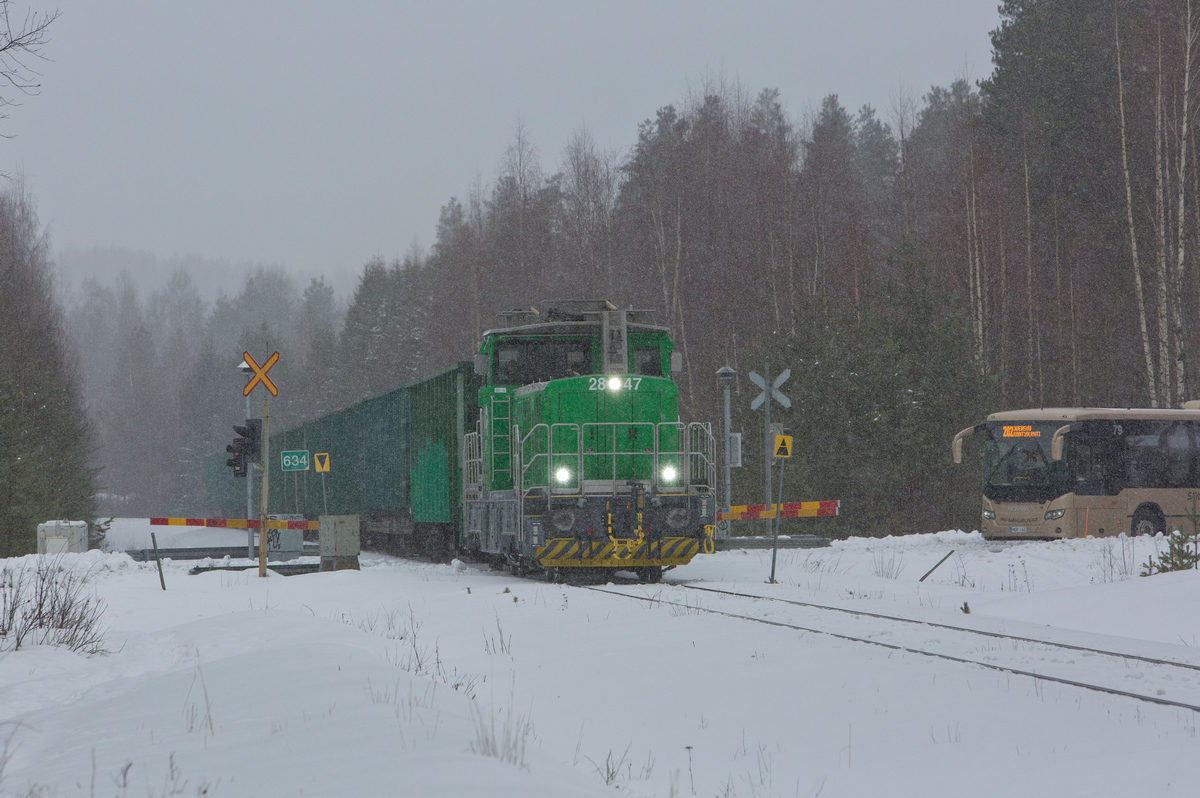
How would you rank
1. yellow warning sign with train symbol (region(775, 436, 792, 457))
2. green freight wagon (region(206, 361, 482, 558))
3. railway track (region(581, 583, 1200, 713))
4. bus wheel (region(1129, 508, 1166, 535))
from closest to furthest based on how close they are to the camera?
1. railway track (region(581, 583, 1200, 713))
2. yellow warning sign with train symbol (region(775, 436, 792, 457))
3. green freight wagon (region(206, 361, 482, 558))
4. bus wheel (region(1129, 508, 1166, 535))

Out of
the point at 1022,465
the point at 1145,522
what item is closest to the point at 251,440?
the point at 1022,465

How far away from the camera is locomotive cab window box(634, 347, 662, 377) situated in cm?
1529

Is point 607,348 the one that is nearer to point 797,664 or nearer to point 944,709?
point 797,664

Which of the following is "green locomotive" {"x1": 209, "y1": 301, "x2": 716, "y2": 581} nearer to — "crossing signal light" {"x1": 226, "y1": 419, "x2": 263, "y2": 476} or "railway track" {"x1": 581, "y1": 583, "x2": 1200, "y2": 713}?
"railway track" {"x1": 581, "y1": 583, "x2": 1200, "y2": 713}

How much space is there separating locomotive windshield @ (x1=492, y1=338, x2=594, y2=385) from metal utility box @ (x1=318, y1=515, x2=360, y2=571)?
4653 millimetres

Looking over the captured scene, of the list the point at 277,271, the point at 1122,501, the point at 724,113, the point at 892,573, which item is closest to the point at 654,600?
the point at 892,573

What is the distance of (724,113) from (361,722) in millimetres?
50976

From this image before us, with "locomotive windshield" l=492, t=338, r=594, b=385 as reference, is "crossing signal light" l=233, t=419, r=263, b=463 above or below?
below

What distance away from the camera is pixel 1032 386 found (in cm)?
3606

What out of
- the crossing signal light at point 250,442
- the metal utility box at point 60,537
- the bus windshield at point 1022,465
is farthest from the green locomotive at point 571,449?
the bus windshield at point 1022,465

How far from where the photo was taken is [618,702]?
6832mm

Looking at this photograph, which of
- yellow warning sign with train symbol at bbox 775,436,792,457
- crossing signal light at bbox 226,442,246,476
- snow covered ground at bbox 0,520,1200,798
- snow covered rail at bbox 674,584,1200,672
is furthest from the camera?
crossing signal light at bbox 226,442,246,476

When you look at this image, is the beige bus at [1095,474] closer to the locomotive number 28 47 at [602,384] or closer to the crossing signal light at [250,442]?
the locomotive number 28 47 at [602,384]

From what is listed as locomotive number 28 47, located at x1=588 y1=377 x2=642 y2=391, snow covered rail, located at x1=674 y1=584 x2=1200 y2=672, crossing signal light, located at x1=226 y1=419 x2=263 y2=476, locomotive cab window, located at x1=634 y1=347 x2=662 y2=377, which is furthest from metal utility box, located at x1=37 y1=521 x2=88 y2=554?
snow covered rail, located at x1=674 y1=584 x2=1200 y2=672
